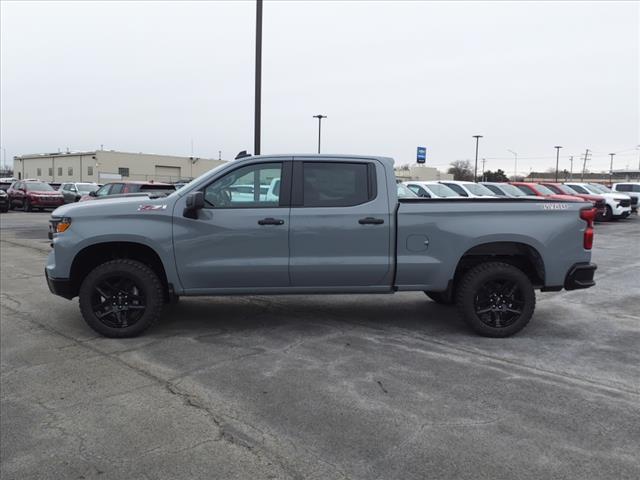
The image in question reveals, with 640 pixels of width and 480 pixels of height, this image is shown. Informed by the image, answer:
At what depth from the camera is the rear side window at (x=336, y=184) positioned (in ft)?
18.6

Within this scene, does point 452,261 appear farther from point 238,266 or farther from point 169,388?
point 169,388

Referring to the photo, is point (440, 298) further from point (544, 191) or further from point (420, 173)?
point (420, 173)

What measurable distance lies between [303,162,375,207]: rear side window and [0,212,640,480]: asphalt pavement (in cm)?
144

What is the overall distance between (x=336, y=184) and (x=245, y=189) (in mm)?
949

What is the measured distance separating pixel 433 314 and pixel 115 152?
6749 cm

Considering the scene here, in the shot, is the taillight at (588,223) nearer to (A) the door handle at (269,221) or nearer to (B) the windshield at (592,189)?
(A) the door handle at (269,221)

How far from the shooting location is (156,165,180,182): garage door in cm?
7169

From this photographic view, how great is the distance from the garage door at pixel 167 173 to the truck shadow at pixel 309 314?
6659 centimetres

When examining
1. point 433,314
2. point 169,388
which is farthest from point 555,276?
point 169,388

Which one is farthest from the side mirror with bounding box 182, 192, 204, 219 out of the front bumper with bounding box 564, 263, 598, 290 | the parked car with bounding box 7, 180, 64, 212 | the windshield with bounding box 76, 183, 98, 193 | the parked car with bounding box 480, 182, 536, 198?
the windshield with bounding box 76, 183, 98, 193

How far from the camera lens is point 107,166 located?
6675 centimetres

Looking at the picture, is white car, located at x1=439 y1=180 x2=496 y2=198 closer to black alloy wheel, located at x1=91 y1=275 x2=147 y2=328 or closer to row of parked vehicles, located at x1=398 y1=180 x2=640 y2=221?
row of parked vehicles, located at x1=398 y1=180 x2=640 y2=221

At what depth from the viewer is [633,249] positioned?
14.2 meters

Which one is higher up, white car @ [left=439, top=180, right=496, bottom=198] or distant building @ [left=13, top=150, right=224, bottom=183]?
distant building @ [left=13, top=150, right=224, bottom=183]
